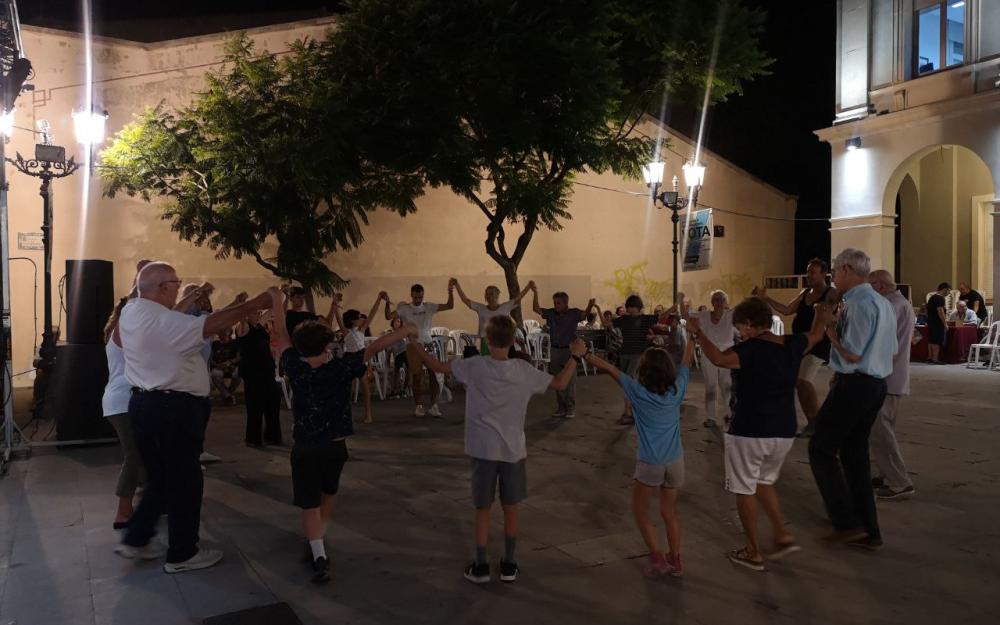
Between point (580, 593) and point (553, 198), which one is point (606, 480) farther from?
point (553, 198)

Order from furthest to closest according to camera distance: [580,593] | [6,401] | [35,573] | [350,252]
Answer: [350,252] < [6,401] < [35,573] < [580,593]

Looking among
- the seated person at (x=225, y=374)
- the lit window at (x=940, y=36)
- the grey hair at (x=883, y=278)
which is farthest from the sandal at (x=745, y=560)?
the lit window at (x=940, y=36)

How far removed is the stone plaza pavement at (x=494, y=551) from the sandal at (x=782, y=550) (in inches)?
2.9

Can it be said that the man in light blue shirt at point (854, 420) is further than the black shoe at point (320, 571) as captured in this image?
Yes

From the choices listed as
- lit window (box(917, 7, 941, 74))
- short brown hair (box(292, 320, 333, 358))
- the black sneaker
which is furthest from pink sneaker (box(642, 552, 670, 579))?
lit window (box(917, 7, 941, 74))

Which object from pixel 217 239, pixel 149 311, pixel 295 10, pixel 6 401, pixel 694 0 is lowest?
pixel 6 401

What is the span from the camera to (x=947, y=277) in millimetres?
23469

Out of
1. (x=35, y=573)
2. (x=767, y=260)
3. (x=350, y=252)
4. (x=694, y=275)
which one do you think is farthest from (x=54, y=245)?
(x=767, y=260)

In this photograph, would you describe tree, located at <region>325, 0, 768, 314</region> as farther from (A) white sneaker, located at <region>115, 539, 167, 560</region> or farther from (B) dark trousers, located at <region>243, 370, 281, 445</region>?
(A) white sneaker, located at <region>115, 539, 167, 560</region>

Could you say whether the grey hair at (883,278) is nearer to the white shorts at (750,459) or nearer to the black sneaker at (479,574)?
the white shorts at (750,459)

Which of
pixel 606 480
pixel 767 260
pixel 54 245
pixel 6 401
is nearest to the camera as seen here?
pixel 606 480

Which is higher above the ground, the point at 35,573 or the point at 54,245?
the point at 54,245

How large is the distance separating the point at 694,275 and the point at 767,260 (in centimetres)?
334

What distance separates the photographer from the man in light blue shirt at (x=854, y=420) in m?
5.00
